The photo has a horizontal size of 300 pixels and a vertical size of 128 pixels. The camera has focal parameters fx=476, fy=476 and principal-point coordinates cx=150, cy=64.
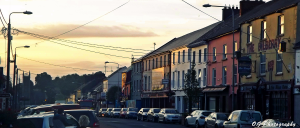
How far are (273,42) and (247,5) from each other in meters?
13.5

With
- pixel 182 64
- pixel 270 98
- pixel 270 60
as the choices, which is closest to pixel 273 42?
pixel 270 60

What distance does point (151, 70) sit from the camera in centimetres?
7288

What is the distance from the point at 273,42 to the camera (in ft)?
117

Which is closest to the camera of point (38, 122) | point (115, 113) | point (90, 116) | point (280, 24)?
point (38, 122)

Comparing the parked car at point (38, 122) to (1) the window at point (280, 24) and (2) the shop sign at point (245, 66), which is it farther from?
(2) the shop sign at point (245, 66)

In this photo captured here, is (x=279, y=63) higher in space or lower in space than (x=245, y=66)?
higher

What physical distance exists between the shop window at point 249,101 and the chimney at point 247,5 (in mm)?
11076

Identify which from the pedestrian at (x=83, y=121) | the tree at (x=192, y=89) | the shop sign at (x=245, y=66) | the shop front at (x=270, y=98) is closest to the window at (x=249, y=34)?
the shop sign at (x=245, y=66)

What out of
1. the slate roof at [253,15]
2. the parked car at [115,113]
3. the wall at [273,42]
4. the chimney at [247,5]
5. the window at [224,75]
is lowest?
the parked car at [115,113]

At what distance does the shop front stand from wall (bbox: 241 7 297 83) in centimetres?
53

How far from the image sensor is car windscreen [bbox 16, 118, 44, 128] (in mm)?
14047

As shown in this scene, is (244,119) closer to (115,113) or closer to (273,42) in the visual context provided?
(273,42)

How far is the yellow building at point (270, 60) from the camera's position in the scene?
109 ft

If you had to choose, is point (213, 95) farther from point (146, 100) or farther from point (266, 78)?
point (146, 100)
